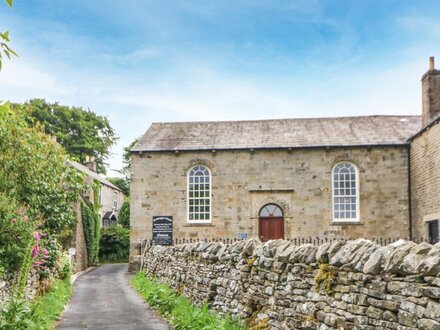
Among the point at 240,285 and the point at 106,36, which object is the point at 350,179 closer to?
the point at 106,36

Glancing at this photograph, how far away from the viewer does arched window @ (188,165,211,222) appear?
26.2 m

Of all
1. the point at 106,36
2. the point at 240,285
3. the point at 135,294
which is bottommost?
the point at 135,294

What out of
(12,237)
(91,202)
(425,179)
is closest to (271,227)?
(425,179)

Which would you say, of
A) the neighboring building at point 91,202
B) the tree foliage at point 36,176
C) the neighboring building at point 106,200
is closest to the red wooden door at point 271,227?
the neighboring building at point 91,202

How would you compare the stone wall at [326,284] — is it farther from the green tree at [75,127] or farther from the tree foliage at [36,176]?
the green tree at [75,127]

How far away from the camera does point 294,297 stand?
23.2 feet

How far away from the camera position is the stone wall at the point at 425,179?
21141 mm

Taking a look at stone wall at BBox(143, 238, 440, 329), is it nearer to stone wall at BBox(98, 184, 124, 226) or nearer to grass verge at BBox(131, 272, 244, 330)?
grass verge at BBox(131, 272, 244, 330)

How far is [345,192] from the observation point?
25.5 m

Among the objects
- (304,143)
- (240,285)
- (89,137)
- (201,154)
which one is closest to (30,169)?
(240,285)

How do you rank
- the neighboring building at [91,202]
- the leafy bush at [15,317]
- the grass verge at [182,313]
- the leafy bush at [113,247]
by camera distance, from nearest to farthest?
the leafy bush at [15,317] → the grass verge at [182,313] → the neighboring building at [91,202] → the leafy bush at [113,247]

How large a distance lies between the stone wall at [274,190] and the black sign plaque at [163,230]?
0.82ft

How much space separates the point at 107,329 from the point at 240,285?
3.37 meters

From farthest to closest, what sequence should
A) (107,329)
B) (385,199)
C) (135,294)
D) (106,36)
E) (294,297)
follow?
(385,199)
(106,36)
(135,294)
(107,329)
(294,297)
